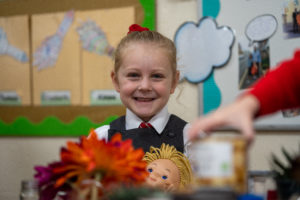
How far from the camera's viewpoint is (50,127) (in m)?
1.71

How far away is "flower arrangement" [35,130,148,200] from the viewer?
0.44m

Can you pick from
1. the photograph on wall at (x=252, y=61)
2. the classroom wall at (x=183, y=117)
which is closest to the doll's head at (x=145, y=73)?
the classroom wall at (x=183, y=117)

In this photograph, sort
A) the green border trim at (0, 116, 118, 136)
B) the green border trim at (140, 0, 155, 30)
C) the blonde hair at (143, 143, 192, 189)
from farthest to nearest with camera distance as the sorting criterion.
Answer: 1. the green border trim at (0, 116, 118, 136)
2. the green border trim at (140, 0, 155, 30)
3. the blonde hair at (143, 143, 192, 189)

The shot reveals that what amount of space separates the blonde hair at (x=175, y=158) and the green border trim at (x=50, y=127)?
0.72 m

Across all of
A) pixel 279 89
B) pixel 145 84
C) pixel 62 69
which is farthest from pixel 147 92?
pixel 62 69

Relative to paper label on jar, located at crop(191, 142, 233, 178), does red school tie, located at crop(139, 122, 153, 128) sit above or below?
below

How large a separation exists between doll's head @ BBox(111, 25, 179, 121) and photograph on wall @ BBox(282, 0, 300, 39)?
60 cm

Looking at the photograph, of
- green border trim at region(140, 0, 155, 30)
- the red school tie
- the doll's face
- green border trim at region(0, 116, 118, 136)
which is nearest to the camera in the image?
the doll's face

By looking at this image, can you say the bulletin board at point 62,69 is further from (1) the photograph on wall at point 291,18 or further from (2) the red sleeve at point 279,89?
(2) the red sleeve at point 279,89

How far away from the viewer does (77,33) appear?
1674 millimetres

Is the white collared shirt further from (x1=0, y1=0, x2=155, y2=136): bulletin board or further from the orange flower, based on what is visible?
(x1=0, y1=0, x2=155, y2=136): bulletin board

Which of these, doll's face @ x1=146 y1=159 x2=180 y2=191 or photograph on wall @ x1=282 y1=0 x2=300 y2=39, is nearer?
doll's face @ x1=146 y1=159 x2=180 y2=191

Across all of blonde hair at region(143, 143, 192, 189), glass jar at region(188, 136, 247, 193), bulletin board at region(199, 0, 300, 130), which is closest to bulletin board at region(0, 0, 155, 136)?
bulletin board at region(199, 0, 300, 130)

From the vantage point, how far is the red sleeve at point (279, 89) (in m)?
0.48
